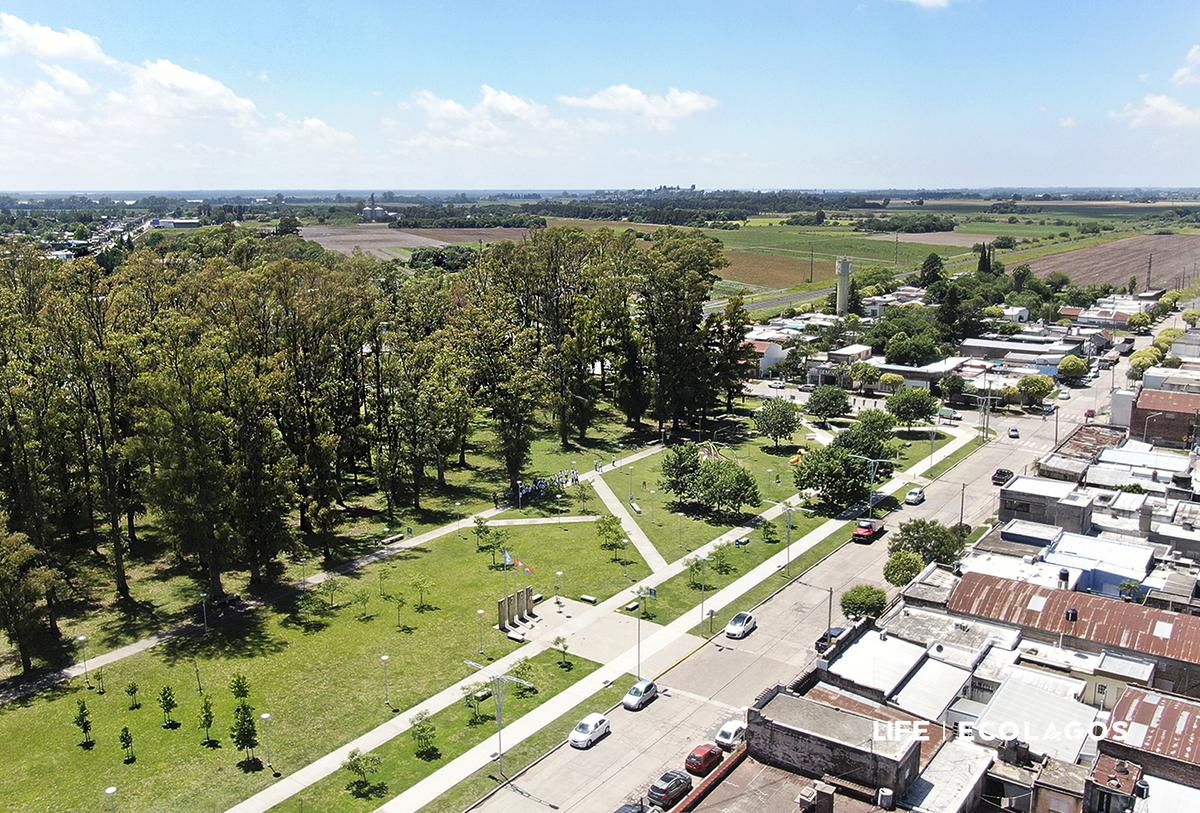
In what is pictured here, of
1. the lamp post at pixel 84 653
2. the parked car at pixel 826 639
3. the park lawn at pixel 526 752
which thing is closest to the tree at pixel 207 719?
the lamp post at pixel 84 653

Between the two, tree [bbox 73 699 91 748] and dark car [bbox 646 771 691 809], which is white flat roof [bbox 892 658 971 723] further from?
tree [bbox 73 699 91 748]

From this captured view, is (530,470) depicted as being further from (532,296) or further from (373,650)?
(373,650)

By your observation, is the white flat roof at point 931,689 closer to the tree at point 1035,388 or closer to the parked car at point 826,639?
the parked car at point 826,639

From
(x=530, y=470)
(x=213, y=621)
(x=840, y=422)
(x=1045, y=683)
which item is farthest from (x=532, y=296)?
(x=1045, y=683)

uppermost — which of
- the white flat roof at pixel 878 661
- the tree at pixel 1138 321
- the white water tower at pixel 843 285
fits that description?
the white water tower at pixel 843 285

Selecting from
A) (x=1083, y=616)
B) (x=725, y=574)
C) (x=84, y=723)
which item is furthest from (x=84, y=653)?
(x=1083, y=616)

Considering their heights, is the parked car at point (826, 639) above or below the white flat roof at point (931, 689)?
below
